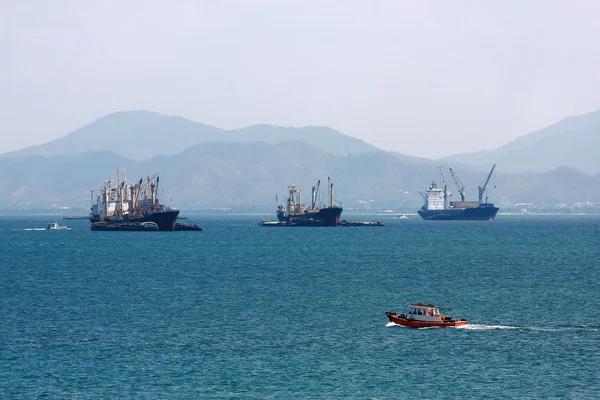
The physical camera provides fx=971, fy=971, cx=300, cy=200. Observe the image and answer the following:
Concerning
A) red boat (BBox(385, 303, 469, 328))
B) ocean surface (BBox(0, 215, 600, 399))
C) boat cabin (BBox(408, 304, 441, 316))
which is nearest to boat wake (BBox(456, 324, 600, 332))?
ocean surface (BBox(0, 215, 600, 399))

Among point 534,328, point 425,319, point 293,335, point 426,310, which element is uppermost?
point 426,310

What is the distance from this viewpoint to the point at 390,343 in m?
77.9

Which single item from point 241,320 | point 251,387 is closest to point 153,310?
point 241,320

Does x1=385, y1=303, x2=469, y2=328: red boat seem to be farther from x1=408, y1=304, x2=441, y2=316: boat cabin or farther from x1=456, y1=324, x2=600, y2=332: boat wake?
x1=456, y1=324, x2=600, y2=332: boat wake

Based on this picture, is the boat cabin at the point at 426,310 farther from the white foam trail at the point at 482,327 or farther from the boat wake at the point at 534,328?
the boat wake at the point at 534,328

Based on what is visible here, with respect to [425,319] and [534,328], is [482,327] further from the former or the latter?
[425,319]

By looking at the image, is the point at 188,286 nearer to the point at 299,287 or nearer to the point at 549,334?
the point at 299,287

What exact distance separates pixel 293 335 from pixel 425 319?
40.5 ft

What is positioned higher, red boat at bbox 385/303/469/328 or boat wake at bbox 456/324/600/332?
red boat at bbox 385/303/469/328

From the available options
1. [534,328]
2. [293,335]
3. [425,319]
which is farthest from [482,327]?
[293,335]

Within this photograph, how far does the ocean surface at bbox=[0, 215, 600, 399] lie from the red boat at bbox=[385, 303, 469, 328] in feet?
2.69

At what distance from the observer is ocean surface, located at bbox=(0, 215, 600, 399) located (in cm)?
6384

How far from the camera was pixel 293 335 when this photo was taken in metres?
81.6

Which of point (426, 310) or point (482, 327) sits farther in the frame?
point (426, 310)
